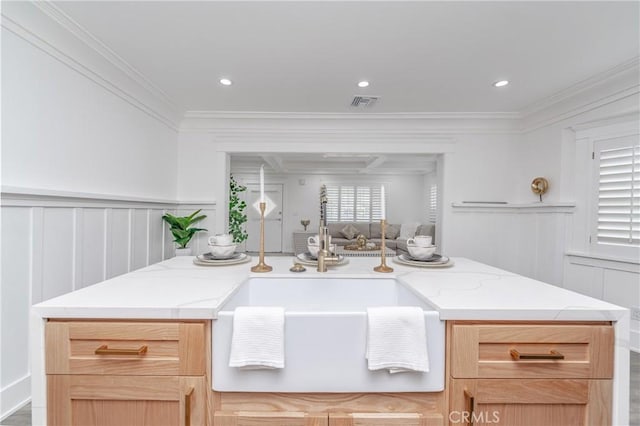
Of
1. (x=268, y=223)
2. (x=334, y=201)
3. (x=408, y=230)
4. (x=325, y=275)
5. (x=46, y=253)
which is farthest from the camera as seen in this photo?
(x=334, y=201)

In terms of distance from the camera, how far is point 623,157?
2.57 metres

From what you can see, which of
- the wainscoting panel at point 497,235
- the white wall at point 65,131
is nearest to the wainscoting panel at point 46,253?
the white wall at point 65,131

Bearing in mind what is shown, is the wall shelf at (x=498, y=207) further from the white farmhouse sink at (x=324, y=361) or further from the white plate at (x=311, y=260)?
the white farmhouse sink at (x=324, y=361)

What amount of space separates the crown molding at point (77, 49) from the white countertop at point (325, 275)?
1.58 meters

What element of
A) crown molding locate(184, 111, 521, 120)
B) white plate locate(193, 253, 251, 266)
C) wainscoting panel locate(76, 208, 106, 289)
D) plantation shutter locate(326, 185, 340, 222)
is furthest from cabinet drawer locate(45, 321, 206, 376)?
plantation shutter locate(326, 185, 340, 222)

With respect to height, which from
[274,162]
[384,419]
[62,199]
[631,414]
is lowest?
[631,414]

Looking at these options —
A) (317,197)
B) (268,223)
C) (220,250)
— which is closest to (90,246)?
(220,250)

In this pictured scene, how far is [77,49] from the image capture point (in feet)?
6.48

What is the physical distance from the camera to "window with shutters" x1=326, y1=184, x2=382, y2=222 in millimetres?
7852

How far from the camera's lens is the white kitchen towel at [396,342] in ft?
2.69

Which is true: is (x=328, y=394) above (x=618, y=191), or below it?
below

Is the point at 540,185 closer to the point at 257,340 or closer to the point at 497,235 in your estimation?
the point at 497,235

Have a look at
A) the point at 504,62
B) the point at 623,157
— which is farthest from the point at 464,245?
the point at 504,62

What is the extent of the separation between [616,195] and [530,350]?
8.90ft
